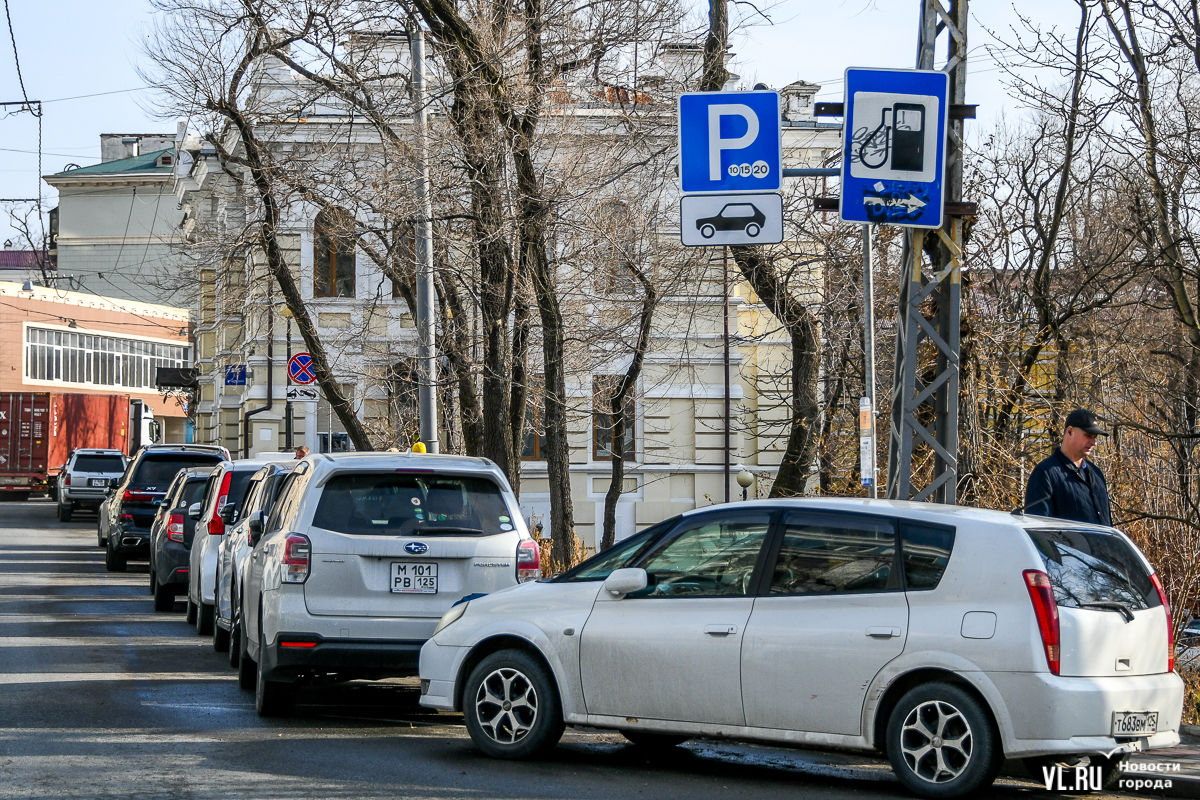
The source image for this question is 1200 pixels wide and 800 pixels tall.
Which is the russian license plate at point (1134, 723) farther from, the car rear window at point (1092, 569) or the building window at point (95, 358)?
the building window at point (95, 358)

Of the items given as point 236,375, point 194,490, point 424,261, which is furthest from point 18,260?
point 424,261

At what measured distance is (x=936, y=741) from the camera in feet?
23.1

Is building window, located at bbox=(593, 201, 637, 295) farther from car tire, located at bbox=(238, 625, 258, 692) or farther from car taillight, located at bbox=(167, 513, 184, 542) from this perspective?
car tire, located at bbox=(238, 625, 258, 692)

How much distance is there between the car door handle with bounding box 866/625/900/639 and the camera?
7.15 m

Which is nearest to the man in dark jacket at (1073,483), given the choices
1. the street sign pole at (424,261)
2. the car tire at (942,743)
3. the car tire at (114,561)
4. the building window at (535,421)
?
the car tire at (942,743)

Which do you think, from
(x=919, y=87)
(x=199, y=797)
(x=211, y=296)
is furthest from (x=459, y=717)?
(x=211, y=296)

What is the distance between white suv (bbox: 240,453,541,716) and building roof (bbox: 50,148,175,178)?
238 ft

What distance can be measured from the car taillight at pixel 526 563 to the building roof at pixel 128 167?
72.8 meters

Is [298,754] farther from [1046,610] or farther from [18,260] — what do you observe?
[18,260]

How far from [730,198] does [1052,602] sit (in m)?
6.38

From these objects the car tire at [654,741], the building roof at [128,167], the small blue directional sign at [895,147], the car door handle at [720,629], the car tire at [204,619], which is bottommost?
the car tire at [204,619]

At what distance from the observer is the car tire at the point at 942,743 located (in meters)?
6.89

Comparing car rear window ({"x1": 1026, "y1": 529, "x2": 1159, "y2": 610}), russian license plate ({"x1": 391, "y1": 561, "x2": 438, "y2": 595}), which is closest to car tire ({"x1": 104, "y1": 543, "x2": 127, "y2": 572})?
russian license plate ({"x1": 391, "y1": 561, "x2": 438, "y2": 595})

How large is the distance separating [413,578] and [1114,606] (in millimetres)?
4404
